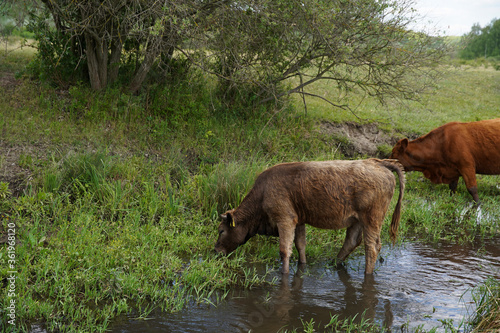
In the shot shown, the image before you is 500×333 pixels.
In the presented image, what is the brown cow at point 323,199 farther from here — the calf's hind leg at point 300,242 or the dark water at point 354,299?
the dark water at point 354,299

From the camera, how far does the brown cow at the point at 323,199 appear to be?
625cm

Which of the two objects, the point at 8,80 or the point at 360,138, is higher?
the point at 8,80

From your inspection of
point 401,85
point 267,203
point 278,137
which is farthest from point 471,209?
point 267,203

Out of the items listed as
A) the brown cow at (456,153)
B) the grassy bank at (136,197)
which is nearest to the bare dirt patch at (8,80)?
the grassy bank at (136,197)

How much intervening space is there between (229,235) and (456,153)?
6.16 metres

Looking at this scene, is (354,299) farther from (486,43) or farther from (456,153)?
(486,43)

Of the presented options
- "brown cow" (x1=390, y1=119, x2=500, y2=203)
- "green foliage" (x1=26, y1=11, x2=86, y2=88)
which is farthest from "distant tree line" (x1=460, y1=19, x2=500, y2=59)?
"green foliage" (x1=26, y1=11, x2=86, y2=88)

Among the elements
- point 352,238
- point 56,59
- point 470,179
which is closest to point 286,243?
point 352,238

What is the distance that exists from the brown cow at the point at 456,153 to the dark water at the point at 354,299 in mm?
3640

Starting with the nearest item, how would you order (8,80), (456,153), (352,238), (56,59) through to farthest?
1. (352,238)
2. (456,153)
3. (56,59)
4. (8,80)

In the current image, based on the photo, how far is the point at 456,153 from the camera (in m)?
10.3

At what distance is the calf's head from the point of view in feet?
21.8

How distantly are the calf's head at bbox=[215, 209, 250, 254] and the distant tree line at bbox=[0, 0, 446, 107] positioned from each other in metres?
3.49

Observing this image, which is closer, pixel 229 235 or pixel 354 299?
pixel 354 299
